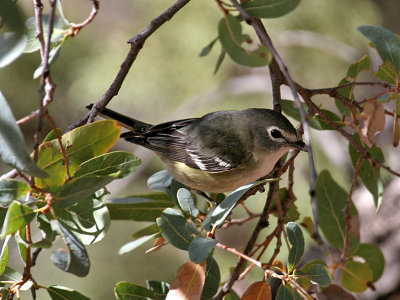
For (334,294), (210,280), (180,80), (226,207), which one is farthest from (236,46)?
(180,80)

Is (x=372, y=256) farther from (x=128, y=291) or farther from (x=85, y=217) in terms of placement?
(x=85, y=217)

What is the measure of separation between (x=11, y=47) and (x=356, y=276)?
4.88 ft

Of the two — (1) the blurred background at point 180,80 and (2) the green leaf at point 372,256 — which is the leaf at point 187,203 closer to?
(2) the green leaf at point 372,256

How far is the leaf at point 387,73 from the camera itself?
5.85 ft

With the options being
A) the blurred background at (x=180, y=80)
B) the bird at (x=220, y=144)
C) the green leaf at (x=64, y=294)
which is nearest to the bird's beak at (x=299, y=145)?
the bird at (x=220, y=144)

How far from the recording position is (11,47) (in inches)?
46.5

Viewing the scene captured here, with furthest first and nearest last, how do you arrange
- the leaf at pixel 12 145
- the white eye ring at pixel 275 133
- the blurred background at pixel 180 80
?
1. the blurred background at pixel 180 80
2. the white eye ring at pixel 275 133
3. the leaf at pixel 12 145

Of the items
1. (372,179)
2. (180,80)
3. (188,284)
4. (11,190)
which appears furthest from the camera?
(180,80)

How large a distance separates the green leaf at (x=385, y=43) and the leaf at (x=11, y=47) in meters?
1.13

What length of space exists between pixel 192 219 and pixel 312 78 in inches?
96.8

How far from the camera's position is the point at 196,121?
2.70 meters

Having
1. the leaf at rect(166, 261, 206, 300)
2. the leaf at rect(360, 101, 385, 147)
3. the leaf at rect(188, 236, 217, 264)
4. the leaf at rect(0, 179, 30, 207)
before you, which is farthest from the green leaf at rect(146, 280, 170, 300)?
the leaf at rect(360, 101, 385, 147)

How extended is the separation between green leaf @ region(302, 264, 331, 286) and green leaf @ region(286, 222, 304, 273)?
0.16ft

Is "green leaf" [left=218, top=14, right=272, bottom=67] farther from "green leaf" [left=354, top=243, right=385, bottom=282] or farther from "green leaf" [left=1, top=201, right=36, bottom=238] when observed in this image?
"green leaf" [left=354, top=243, right=385, bottom=282]
